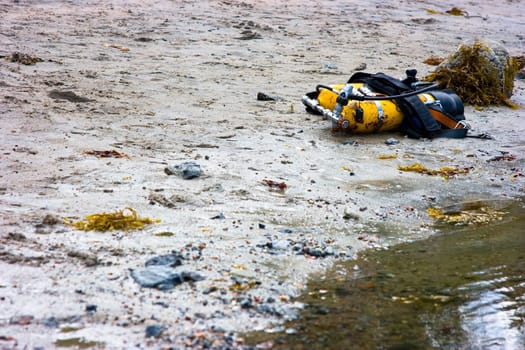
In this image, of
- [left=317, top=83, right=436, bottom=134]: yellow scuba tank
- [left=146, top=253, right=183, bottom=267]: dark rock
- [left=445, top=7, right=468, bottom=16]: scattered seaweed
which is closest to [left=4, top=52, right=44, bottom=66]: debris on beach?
[left=317, top=83, right=436, bottom=134]: yellow scuba tank

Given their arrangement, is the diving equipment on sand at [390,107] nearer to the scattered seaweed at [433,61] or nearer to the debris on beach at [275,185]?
the debris on beach at [275,185]

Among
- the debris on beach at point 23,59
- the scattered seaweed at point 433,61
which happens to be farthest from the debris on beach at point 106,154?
the scattered seaweed at point 433,61

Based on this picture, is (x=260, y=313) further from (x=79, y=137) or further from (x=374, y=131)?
(x=374, y=131)

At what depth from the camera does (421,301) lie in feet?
11.1

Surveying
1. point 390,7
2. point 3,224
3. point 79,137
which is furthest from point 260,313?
point 390,7

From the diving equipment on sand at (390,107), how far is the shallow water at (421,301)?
2205 mm

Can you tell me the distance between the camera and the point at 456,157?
618 centimetres

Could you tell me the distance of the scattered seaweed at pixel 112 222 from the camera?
382cm

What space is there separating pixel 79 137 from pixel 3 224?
6.17 feet

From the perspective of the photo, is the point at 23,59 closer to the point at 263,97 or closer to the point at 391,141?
the point at 263,97

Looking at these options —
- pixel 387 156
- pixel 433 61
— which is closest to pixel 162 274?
pixel 387 156

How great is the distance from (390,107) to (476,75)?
2013 millimetres

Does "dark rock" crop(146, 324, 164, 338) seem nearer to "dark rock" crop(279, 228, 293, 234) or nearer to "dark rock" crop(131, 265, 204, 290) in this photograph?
"dark rock" crop(131, 265, 204, 290)

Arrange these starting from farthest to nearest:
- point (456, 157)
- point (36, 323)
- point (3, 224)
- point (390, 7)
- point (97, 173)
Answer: point (390, 7) < point (456, 157) < point (97, 173) < point (3, 224) < point (36, 323)
